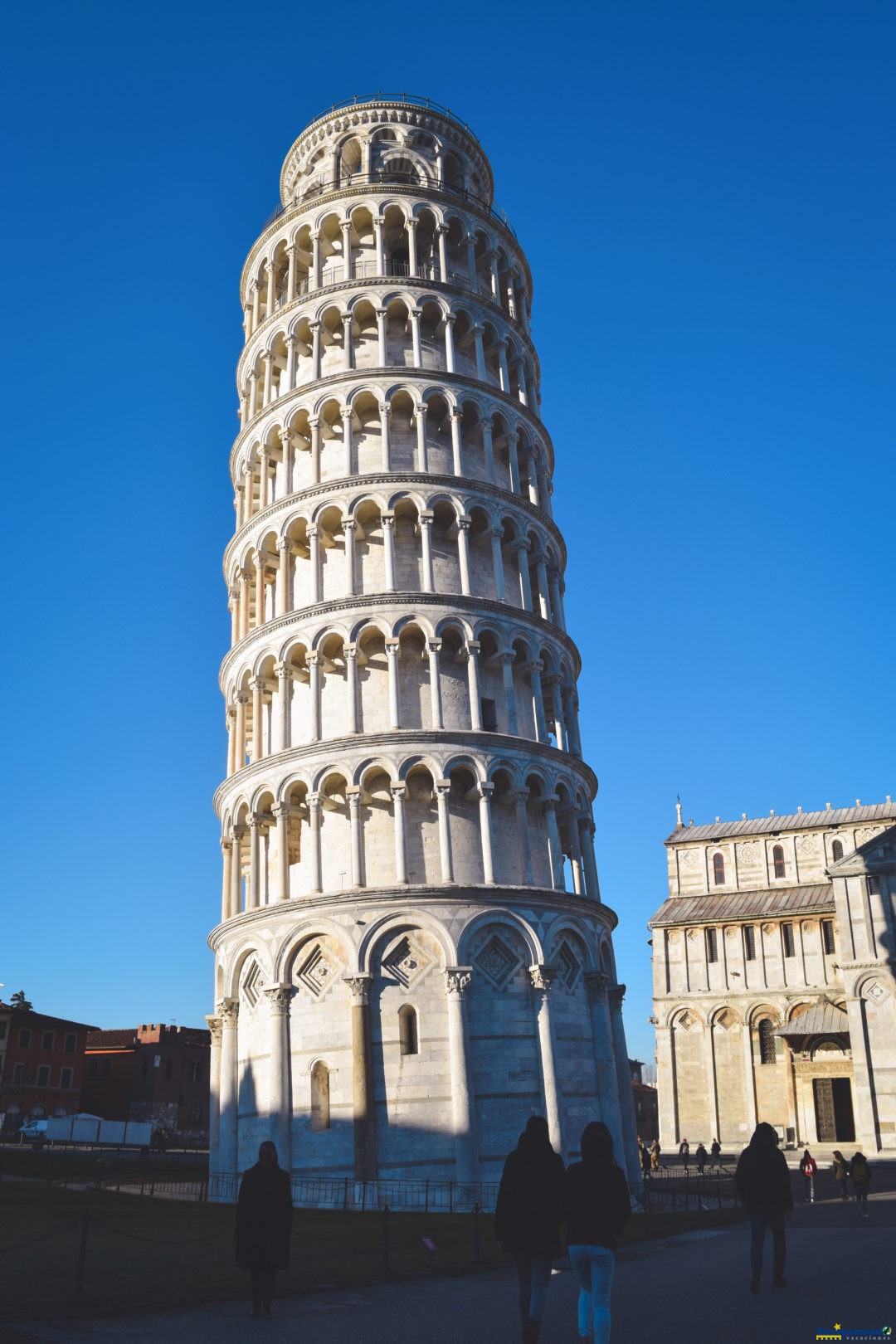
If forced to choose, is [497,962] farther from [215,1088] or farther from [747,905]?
[747,905]

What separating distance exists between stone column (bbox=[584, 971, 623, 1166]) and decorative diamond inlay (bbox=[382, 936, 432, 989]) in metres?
5.87

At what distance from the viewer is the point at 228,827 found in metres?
36.4

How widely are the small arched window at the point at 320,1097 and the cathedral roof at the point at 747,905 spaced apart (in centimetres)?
4426

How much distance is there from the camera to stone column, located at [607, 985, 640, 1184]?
33219 millimetres

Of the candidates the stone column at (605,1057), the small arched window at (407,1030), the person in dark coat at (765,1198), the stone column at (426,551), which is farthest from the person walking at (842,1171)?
the person in dark coat at (765,1198)

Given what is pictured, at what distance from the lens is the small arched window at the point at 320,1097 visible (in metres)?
29.9

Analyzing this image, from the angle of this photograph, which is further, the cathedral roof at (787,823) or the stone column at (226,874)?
the cathedral roof at (787,823)

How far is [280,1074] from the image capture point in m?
30.4

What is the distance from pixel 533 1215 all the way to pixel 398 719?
957 inches

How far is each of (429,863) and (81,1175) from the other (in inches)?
741

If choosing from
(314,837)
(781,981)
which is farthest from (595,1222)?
(781,981)

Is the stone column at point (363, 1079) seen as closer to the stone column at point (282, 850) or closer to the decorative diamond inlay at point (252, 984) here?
the stone column at point (282, 850)

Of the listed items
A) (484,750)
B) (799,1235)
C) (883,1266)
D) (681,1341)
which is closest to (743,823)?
(484,750)

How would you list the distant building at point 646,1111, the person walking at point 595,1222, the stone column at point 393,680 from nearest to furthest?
the person walking at point 595,1222, the stone column at point 393,680, the distant building at point 646,1111
